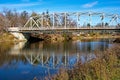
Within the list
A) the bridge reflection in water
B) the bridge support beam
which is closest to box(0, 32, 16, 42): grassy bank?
the bridge support beam

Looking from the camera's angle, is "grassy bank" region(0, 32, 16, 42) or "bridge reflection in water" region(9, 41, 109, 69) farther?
"grassy bank" region(0, 32, 16, 42)

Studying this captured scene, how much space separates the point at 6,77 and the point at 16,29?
6745 centimetres

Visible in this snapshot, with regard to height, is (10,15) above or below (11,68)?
above

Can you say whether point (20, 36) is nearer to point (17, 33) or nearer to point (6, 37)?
point (17, 33)

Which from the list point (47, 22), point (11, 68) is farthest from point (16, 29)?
point (11, 68)

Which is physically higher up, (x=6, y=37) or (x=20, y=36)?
(x=20, y=36)

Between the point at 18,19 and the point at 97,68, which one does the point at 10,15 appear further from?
the point at 97,68

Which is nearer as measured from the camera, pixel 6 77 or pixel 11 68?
pixel 6 77

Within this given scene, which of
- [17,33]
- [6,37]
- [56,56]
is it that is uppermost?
[17,33]

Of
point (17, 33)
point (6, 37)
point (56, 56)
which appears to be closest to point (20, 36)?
point (17, 33)

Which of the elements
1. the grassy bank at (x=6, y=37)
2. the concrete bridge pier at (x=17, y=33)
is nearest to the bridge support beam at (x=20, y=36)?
the concrete bridge pier at (x=17, y=33)

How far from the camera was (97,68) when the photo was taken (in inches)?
582

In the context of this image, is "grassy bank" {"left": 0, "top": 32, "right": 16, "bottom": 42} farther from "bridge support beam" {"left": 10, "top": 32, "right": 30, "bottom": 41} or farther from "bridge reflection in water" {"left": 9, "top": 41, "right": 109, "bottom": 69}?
"bridge reflection in water" {"left": 9, "top": 41, "right": 109, "bottom": 69}

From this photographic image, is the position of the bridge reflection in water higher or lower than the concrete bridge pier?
lower
